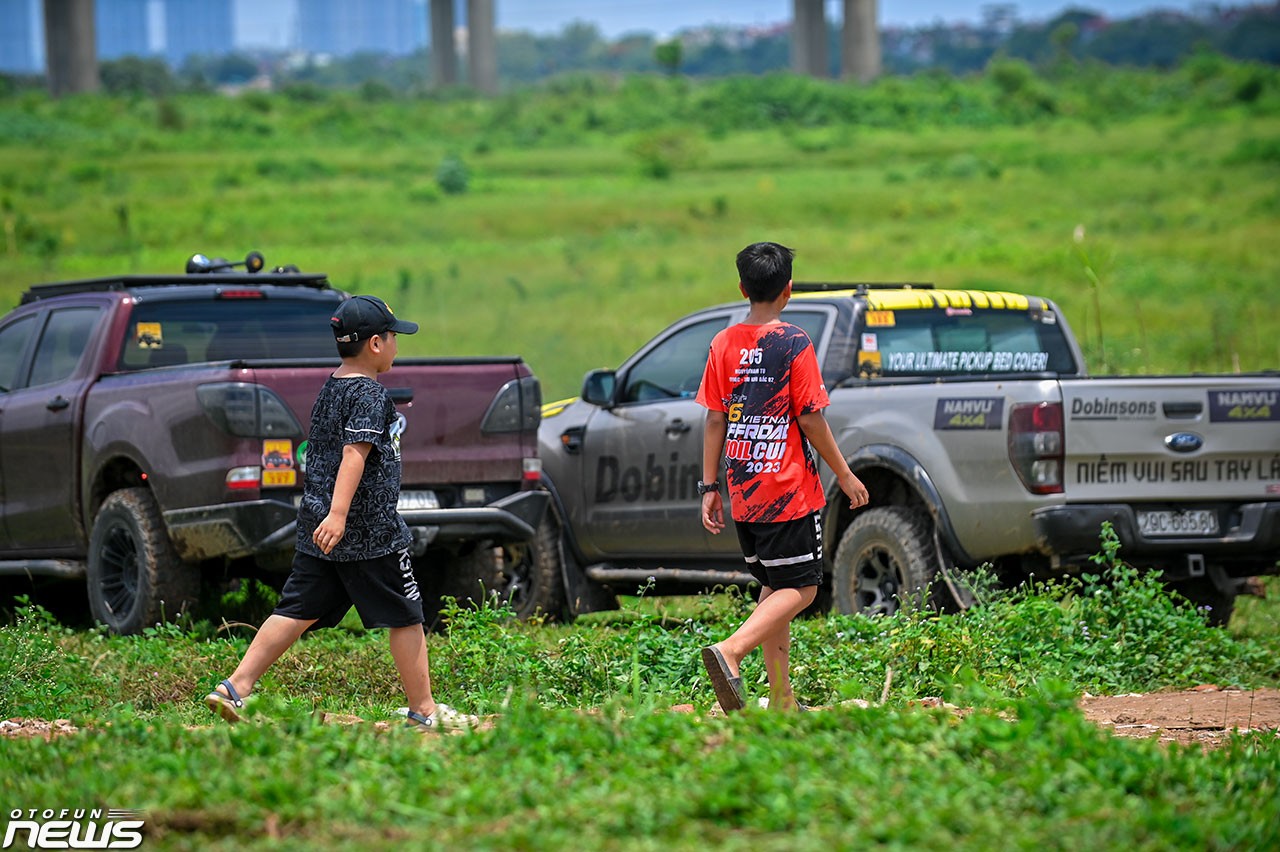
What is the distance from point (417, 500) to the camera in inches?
337

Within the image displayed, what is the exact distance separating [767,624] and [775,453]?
0.58 m

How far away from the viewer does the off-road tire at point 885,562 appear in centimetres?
799

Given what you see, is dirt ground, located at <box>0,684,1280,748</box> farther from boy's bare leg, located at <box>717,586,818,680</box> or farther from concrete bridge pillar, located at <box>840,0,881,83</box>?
concrete bridge pillar, located at <box>840,0,881,83</box>

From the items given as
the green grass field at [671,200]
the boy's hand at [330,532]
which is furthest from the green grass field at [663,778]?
the green grass field at [671,200]

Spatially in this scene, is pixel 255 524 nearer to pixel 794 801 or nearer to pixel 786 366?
pixel 786 366

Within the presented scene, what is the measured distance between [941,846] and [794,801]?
1.25ft

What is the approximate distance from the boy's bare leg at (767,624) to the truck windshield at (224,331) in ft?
13.7

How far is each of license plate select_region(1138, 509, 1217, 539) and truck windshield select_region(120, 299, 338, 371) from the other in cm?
432

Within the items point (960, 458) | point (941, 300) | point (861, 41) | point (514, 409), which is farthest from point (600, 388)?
point (861, 41)

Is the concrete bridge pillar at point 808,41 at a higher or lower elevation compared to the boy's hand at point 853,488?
higher

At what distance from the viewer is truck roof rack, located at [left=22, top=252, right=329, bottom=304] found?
955cm

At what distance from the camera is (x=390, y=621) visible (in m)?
5.80

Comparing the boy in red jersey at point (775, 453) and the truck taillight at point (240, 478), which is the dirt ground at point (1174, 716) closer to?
the boy in red jersey at point (775, 453)

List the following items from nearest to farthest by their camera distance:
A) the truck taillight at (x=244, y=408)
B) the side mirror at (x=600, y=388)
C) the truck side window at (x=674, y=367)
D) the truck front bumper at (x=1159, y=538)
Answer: the truck front bumper at (x=1159, y=538)
the truck taillight at (x=244, y=408)
the truck side window at (x=674, y=367)
the side mirror at (x=600, y=388)
